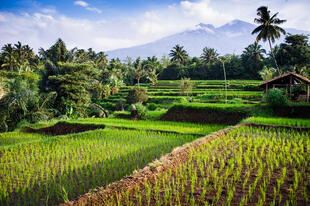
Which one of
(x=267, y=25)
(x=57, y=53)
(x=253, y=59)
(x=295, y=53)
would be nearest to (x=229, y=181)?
(x=57, y=53)

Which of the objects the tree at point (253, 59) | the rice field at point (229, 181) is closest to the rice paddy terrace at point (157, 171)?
the rice field at point (229, 181)

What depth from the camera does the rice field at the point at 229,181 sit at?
283 cm

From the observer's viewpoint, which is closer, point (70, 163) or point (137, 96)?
point (70, 163)

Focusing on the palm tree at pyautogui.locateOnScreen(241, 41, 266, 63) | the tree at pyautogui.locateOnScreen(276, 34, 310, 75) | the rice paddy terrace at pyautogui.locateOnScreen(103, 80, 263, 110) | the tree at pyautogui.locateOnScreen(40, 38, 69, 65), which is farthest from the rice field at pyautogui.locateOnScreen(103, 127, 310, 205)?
the palm tree at pyautogui.locateOnScreen(241, 41, 266, 63)

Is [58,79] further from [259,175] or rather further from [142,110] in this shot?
[259,175]

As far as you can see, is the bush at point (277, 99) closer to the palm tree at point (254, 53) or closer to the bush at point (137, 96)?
the bush at point (137, 96)

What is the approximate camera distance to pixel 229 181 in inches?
136

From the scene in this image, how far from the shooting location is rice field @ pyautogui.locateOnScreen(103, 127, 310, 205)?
9.27 feet

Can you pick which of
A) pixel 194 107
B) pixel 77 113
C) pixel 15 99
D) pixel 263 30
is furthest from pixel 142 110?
pixel 263 30

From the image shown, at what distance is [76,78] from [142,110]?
614 centimetres

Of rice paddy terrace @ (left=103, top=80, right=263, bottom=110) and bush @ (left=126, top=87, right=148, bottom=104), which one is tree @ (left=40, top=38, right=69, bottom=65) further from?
rice paddy terrace @ (left=103, top=80, right=263, bottom=110)

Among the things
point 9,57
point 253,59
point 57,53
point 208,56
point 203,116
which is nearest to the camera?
point 203,116

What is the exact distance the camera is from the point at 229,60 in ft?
137

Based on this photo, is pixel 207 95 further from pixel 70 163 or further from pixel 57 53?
pixel 70 163
